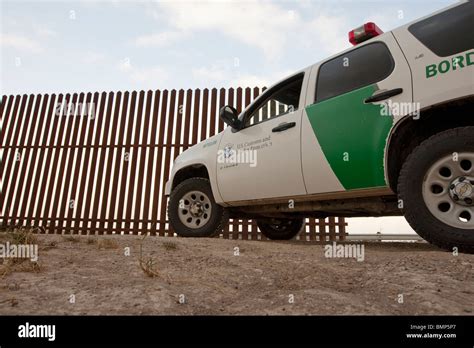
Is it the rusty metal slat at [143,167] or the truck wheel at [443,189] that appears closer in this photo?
the truck wheel at [443,189]

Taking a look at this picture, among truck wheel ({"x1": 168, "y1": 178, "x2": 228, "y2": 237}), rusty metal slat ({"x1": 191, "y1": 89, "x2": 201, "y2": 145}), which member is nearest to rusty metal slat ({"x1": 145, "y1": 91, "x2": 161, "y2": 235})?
rusty metal slat ({"x1": 191, "y1": 89, "x2": 201, "y2": 145})

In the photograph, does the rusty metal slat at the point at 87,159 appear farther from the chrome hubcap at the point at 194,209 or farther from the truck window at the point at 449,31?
the truck window at the point at 449,31

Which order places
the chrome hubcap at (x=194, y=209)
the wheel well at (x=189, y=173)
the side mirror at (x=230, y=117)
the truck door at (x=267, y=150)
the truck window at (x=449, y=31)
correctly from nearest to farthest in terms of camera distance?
1. the truck window at (x=449, y=31)
2. the truck door at (x=267, y=150)
3. the side mirror at (x=230, y=117)
4. the chrome hubcap at (x=194, y=209)
5. the wheel well at (x=189, y=173)

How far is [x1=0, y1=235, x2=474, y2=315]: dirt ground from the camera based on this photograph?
5.45 ft

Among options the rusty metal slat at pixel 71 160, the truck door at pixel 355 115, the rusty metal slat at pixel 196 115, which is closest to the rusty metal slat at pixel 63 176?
the rusty metal slat at pixel 71 160

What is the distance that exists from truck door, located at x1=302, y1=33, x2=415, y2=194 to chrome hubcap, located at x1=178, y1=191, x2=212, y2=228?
1537 millimetres

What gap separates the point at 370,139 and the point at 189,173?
2.61m

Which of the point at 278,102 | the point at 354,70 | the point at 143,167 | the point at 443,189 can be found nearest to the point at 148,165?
the point at 143,167

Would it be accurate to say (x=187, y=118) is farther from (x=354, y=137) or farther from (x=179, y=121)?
(x=354, y=137)

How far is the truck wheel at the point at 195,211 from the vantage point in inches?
161
